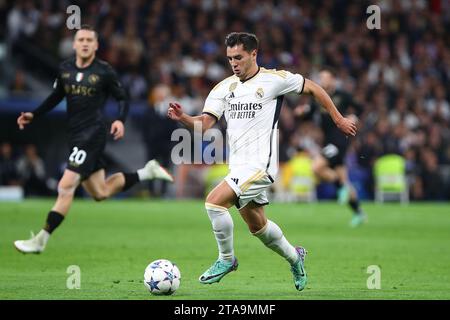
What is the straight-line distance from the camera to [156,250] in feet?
43.9

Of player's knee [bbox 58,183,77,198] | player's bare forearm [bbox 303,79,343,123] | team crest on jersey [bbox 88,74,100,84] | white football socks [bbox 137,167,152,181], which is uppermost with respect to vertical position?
team crest on jersey [bbox 88,74,100,84]

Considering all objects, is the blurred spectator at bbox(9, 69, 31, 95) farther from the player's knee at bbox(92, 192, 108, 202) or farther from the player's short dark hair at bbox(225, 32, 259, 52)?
the player's short dark hair at bbox(225, 32, 259, 52)

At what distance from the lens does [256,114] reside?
9.40m

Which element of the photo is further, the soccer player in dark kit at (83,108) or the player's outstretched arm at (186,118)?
the soccer player in dark kit at (83,108)

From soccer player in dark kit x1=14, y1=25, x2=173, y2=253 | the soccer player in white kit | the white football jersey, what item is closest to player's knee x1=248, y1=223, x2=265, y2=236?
the soccer player in white kit

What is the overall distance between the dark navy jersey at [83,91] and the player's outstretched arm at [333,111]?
3.54 m

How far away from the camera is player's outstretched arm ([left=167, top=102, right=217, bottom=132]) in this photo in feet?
29.3

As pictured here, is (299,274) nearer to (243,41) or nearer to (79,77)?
(243,41)

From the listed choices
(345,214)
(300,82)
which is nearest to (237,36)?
(300,82)

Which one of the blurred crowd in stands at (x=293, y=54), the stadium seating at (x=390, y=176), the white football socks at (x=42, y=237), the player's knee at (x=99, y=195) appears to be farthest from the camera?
the blurred crowd in stands at (x=293, y=54)

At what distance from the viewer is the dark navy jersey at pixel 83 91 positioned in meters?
12.3

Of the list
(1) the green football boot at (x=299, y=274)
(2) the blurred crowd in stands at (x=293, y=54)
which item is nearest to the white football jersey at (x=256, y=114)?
(1) the green football boot at (x=299, y=274)

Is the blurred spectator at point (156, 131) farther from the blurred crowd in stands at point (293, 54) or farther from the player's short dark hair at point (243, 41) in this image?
the player's short dark hair at point (243, 41)
